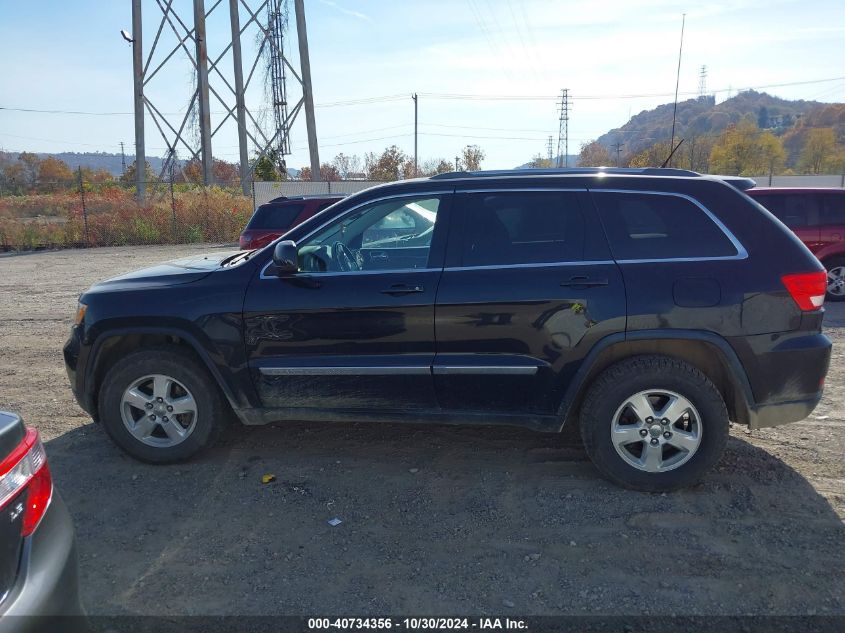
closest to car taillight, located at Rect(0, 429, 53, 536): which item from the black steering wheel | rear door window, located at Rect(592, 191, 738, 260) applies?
the black steering wheel

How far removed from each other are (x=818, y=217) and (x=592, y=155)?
168ft

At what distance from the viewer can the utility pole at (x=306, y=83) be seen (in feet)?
98.3

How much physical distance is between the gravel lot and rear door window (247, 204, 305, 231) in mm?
6802

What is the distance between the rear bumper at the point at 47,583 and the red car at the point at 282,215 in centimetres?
941

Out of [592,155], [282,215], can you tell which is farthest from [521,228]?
[592,155]

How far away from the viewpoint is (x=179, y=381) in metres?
4.30

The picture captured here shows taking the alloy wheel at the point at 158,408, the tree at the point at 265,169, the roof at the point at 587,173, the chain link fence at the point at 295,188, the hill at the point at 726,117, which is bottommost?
the alloy wheel at the point at 158,408

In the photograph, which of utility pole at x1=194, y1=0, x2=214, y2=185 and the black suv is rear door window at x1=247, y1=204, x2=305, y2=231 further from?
utility pole at x1=194, y1=0, x2=214, y2=185

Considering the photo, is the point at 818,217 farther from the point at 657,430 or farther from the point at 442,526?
the point at 442,526

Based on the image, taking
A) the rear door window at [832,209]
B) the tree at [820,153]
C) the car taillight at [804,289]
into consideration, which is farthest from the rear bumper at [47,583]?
the tree at [820,153]

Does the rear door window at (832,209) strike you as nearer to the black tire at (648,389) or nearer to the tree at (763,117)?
the black tire at (648,389)

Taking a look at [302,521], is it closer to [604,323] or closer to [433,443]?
[433,443]

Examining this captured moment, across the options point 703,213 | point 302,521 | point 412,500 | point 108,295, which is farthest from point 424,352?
point 108,295

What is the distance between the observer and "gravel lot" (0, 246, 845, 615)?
9.98 feet
